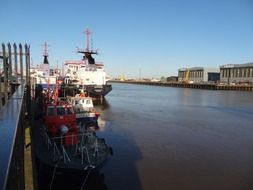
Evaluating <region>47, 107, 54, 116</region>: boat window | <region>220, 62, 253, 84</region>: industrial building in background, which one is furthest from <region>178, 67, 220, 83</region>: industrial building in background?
<region>47, 107, 54, 116</region>: boat window

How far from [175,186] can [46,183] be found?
612cm

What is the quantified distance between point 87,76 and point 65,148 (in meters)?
39.9

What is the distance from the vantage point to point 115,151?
1867 cm

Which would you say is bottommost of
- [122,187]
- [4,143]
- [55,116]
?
[122,187]

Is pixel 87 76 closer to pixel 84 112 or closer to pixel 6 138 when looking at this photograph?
pixel 84 112

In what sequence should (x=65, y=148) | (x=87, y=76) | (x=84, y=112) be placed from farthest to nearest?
(x=87, y=76)
(x=84, y=112)
(x=65, y=148)

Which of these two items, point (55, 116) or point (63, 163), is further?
point (55, 116)

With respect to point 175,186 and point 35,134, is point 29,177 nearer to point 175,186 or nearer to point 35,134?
point 175,186

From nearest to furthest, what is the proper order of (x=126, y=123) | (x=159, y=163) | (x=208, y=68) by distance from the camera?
1. (x=159, y=163)
2. (x=126, y=123)
3. (x=208, y=68)

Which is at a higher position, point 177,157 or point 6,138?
point 6,138

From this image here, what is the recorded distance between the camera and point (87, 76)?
52.8m

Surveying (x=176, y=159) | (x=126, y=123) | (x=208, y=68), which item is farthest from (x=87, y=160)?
(x=208, y=68)

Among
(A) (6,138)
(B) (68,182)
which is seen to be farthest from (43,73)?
(A) (6,138)

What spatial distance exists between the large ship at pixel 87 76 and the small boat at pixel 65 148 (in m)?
31.6
